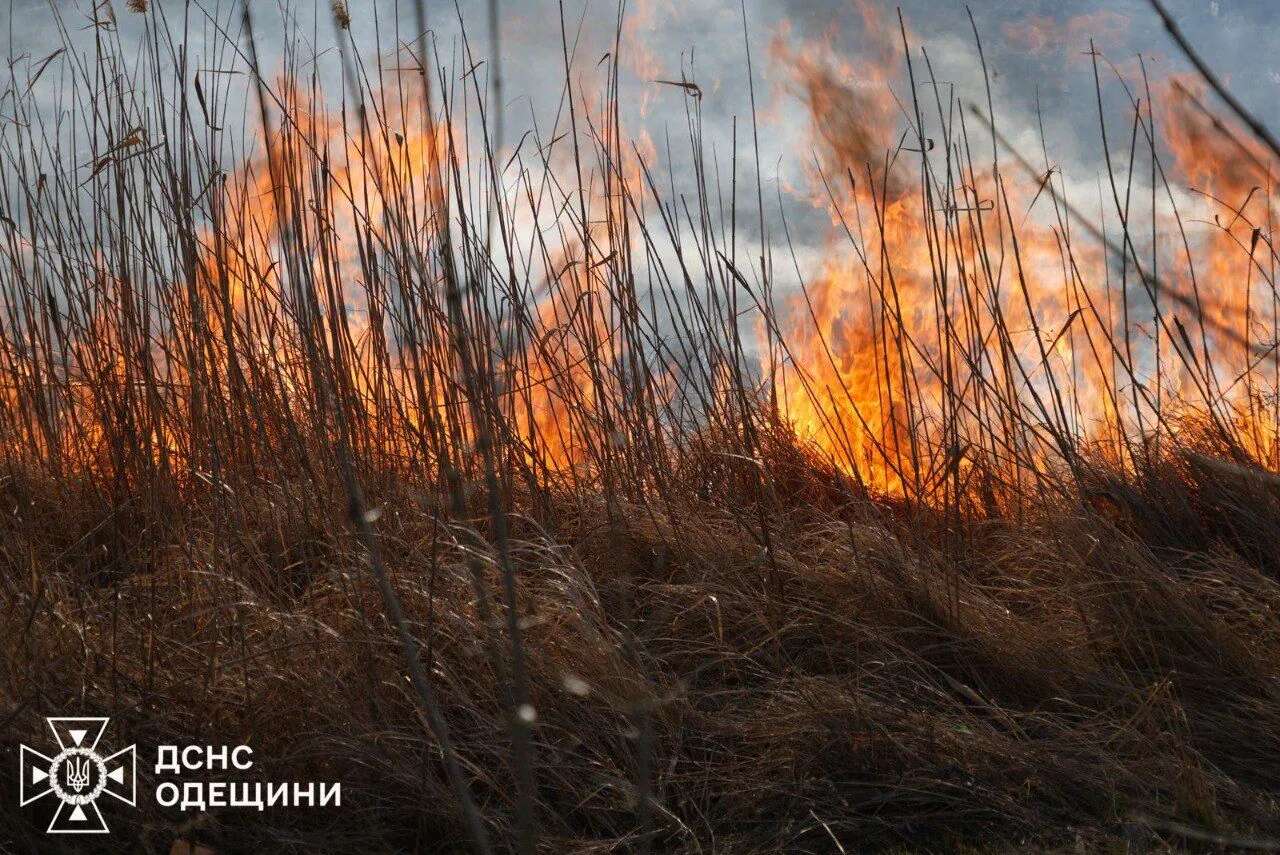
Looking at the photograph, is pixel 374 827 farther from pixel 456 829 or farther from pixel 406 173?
pixel 406 173

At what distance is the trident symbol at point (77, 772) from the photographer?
933 mm

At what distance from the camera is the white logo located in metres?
0.92

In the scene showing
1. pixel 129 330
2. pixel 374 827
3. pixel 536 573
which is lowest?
pixel 374 827

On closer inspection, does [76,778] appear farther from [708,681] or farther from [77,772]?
[708,681]

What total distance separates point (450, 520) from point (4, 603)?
565 mm

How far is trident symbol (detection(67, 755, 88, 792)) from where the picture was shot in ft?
3.06

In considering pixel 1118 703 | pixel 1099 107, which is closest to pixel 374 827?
pixel 1118 703

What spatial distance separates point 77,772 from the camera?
0.94m

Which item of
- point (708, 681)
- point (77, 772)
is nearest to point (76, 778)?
point (77, 772)

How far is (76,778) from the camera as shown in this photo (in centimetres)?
94

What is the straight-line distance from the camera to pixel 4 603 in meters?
1.17

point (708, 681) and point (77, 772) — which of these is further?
point (708, 681)

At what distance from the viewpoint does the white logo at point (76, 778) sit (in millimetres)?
917

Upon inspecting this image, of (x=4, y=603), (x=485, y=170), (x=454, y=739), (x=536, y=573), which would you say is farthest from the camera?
(x=485, y=170)
